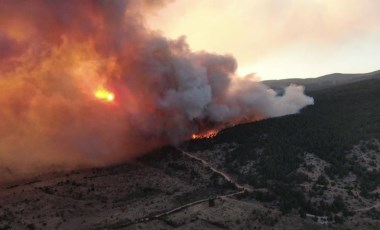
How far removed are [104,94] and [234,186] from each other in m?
32.9

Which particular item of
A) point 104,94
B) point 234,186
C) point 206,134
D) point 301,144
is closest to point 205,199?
point 234,186

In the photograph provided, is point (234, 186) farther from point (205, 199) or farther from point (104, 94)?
point (104, 94)

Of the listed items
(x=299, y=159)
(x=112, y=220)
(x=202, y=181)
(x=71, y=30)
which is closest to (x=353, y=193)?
(x=299, y=159)

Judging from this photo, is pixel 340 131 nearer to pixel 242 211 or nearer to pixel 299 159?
pixel 299 159

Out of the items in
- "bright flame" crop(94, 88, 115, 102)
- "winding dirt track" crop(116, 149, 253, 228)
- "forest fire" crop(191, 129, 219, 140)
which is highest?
"bright flame" crop(94, 88, 115, 102)

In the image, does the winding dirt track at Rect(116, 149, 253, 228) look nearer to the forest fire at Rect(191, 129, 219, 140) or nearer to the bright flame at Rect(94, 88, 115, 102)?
the forest fire at Rect(191, 129, 219, 140)

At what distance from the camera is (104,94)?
85.7m

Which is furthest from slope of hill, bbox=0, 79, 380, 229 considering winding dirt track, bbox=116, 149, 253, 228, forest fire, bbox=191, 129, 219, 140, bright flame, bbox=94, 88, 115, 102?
bright flame, bbox=94, 88, 115, 102

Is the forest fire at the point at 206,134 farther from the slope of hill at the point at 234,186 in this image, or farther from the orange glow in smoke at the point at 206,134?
the slope of hill at the point at 234,186

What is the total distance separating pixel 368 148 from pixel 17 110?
2255 inches

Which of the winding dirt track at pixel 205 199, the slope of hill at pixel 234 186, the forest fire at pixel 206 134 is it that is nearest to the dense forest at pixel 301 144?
the slope of hill at pixel 234 186

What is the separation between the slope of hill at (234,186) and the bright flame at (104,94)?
1373cm

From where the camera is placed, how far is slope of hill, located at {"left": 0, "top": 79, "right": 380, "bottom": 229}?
180 feet

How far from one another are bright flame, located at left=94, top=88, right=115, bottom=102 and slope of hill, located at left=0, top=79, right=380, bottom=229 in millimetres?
13729
